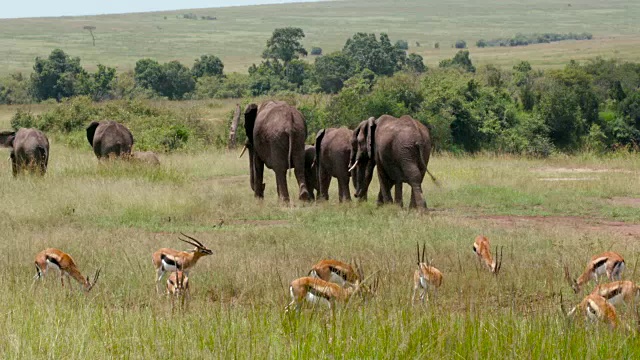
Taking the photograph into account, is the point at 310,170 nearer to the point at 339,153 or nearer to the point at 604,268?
the point at 339,153

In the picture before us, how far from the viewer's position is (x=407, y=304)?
25.3 feet

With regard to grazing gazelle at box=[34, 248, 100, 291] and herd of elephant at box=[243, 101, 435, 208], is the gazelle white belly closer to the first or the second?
grazing gazelle at box=[34, 248, 100, 291]

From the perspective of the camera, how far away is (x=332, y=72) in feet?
222

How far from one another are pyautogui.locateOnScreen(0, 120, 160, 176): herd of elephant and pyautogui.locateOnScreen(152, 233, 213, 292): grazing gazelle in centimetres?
1136

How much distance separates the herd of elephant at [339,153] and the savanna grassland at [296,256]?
71cm

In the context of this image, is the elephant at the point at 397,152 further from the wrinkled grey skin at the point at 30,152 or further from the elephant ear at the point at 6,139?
the elephant ear at the point at 6,139

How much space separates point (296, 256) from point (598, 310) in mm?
5244

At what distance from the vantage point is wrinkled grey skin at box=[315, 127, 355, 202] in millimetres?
19172

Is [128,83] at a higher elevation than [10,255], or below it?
below

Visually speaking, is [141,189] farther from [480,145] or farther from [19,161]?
[480,145]

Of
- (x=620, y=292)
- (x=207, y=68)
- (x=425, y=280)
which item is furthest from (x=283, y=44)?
(x=620, y=292)

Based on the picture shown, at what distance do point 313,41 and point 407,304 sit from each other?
166995mm

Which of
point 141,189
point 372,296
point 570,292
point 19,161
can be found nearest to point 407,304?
point 372,296

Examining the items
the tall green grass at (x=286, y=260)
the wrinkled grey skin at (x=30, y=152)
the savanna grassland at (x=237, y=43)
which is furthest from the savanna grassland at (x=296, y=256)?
the savanna grassland at (x=237, y=43)
